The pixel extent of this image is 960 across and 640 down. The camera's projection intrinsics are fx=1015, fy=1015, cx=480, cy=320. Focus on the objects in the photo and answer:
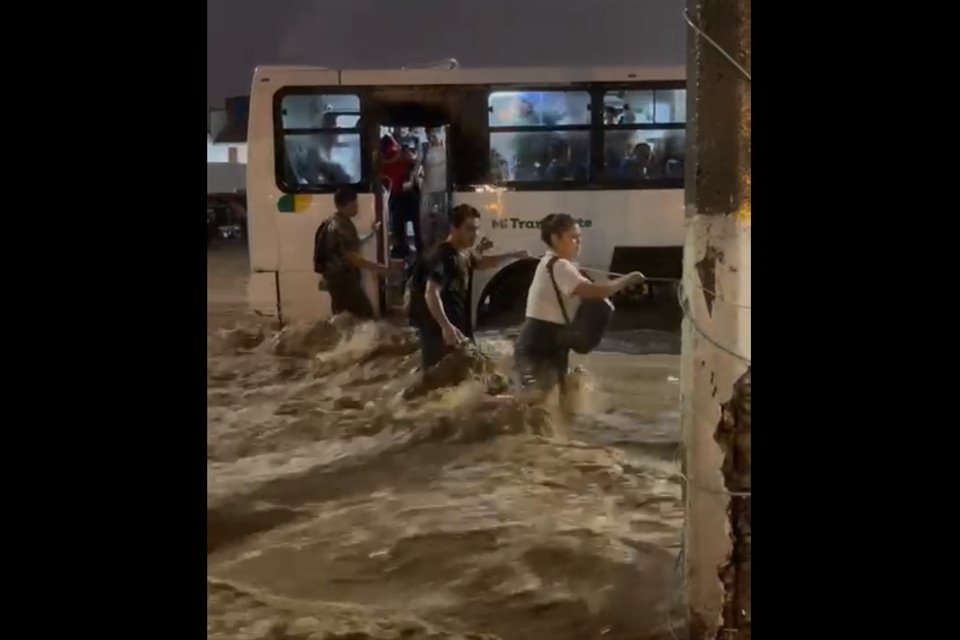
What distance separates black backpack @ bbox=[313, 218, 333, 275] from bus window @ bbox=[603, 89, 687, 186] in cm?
145

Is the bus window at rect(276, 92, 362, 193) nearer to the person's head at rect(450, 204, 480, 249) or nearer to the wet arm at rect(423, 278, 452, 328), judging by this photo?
the person's head at rect(450, 204, 480, 249)

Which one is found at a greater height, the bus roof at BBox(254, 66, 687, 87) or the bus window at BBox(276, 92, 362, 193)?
the bus roof at BBox(254, 66, 687, 87)

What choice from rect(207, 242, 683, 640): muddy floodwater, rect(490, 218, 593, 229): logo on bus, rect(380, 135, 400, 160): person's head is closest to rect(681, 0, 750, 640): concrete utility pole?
rect(207, 242, 683, 640): muddy floodwater

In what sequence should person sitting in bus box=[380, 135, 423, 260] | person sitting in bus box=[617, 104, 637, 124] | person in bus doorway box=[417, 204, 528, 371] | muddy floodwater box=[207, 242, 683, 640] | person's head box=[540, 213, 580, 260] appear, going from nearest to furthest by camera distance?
muddy floodwater box=[207, 242, 683, 640]
person in bus doorway box=[417, 204, 528, 371]
person's head box=[540, 213, 580, 260]
person sitting in bus box=[380, 135, 423, 260]
person sitting in bus box=[617, 104, 637, 124]

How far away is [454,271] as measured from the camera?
165 inches

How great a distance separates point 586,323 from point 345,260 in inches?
55.5

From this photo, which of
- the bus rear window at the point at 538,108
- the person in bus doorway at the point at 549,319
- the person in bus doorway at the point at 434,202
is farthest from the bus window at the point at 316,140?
Answer: the person in bus doorway at the point at 549,319

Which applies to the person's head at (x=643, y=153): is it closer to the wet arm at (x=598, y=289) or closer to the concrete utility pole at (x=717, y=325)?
the wet arm at (x=598, y=289)

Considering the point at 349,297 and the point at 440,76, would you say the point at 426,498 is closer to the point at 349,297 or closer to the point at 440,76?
the point at 349,297

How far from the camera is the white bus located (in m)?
4.71

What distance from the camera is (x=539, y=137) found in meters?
5.09
